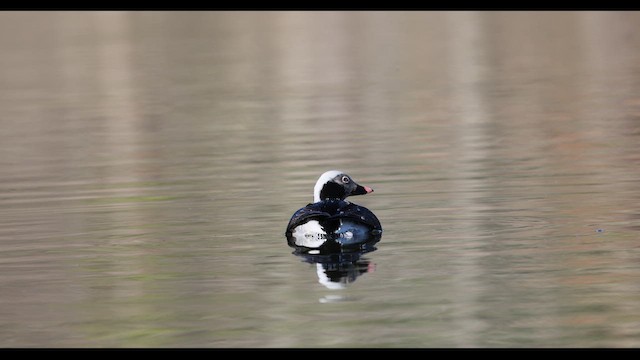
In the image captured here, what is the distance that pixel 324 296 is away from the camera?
41.9 ft

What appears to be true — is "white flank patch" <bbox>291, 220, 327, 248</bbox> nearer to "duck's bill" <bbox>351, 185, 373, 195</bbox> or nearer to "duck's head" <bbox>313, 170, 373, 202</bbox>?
"duck's head" <bbox>313, 170, 373, 202</bbox>

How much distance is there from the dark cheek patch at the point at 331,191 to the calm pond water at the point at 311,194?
60 centimetres

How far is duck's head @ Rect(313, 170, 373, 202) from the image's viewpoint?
16406mm

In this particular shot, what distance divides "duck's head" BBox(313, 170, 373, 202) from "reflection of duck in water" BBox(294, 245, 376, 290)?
1362 millimetres

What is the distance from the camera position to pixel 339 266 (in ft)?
46.9

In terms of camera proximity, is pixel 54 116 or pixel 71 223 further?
pixel 54 116

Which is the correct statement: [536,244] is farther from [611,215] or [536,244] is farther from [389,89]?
[389,89]

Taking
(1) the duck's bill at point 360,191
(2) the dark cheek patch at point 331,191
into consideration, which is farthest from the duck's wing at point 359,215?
(1) the duck's bill at point 360,191

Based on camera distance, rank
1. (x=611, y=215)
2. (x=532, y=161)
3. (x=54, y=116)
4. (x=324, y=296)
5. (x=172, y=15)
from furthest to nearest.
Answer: (x=172, y=15)
(x=54, y=116)
(x=532, y=161)
(x=611, y=215)
(x=324, y=296)

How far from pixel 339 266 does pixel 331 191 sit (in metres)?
2.26

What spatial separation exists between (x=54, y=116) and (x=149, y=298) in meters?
19.0

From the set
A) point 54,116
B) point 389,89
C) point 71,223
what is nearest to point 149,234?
point 71,223

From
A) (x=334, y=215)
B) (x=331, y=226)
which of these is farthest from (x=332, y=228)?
(x=334, y=215)

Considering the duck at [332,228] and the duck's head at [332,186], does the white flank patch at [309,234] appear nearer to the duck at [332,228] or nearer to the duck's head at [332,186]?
the duck at [332,228]
